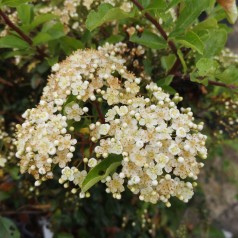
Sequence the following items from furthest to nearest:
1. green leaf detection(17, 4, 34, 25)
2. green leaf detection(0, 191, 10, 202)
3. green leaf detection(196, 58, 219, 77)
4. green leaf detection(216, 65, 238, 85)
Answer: green leaf detection(0, 191, 10, 202), green leaf detection(17, 4, 34, 25), green leaf detection(216, 65, 238, 85), green leaf detection(196, 58, 219, 77)

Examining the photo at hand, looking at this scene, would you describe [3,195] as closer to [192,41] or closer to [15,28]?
[15,28]

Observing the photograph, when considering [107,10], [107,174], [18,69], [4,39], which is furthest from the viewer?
[18,69]

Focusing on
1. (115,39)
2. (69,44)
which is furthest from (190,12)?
(69,44)

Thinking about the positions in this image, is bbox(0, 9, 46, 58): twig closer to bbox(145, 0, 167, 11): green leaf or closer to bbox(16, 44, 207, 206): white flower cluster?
bbox(16, 44, 207, 206): white flower cluster

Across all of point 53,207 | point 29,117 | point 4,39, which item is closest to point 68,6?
point 4,39

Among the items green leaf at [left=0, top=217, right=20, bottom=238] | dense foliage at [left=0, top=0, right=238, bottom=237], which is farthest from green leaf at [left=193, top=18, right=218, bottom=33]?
green leaf at [left=0, top=217, right=20, bottom=238]

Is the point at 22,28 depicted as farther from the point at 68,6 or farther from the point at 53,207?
the point at 53,207
